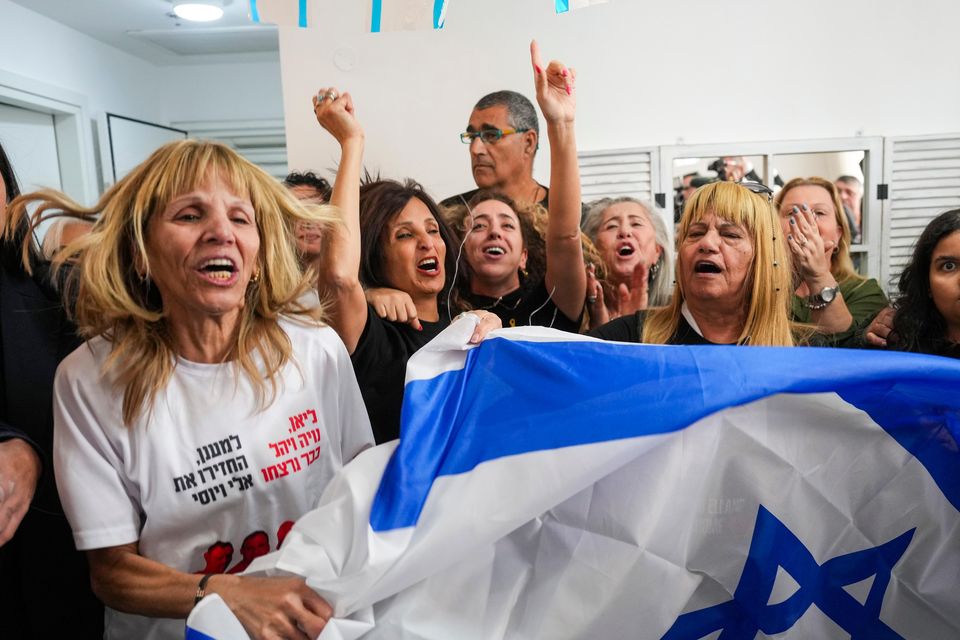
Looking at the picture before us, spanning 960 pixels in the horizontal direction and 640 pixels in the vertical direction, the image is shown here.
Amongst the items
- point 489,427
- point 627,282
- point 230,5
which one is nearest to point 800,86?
point 627,282

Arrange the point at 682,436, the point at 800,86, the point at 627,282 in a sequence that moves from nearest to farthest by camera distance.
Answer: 1. the point at 682,436
2. the point at 627,282
3. the point at 800,86

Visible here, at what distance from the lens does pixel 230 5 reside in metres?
4.09

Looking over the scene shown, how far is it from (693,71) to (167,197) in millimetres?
2226

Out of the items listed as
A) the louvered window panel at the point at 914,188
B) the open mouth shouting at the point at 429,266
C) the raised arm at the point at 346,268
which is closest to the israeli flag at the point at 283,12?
the raised arm at the point at 346,268

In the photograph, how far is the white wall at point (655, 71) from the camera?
2.71 m

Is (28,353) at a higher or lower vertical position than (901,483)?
higher

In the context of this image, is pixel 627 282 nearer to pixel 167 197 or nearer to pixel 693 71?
pixel 693 71

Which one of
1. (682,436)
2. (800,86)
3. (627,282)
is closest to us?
(682,436)

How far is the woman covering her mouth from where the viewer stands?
1.63 m

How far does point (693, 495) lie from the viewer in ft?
3.59

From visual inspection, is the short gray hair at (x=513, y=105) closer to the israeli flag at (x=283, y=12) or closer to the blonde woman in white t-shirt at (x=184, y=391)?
the israeli flag at (x=283, y=12)

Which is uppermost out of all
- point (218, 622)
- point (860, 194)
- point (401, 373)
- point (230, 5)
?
point (230, 5)

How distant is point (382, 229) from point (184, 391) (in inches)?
39.0

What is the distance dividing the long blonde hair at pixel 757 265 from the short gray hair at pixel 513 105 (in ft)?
3.74
